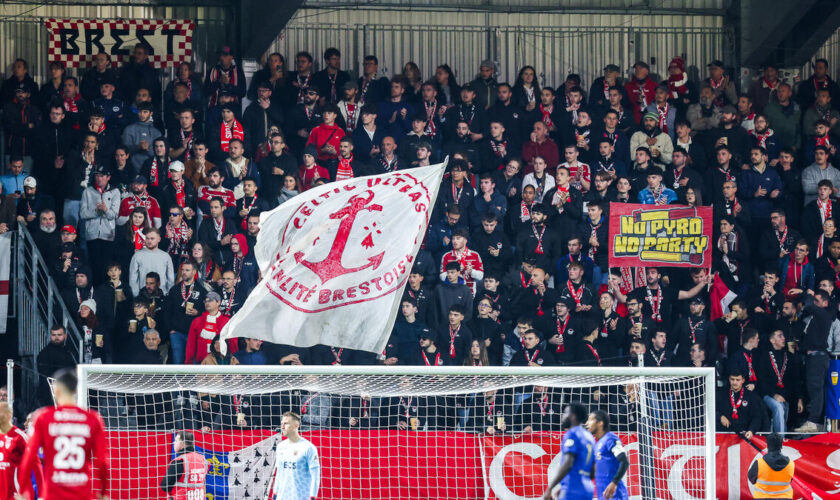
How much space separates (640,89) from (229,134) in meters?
6.44


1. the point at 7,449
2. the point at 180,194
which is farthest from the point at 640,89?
the point at 7,449

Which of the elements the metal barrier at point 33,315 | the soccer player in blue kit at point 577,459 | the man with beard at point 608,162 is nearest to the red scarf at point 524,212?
the man with beard at point 608,162

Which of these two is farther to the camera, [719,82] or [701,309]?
[719,82]

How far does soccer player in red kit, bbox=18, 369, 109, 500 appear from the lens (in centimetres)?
941

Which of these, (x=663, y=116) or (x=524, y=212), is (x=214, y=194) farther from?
(x=663, y=116)

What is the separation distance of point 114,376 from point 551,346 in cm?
593

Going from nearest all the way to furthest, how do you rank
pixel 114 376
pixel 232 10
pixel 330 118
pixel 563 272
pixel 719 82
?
pixel 114 376 < pixel 563 272 < pixel 330 118 < pixel 719 82 < pixel 232 10

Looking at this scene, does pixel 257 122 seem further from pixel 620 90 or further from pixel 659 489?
pixel 659 489

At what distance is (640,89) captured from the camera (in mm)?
20703

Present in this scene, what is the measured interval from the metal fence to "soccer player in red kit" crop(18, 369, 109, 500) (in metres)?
13.7

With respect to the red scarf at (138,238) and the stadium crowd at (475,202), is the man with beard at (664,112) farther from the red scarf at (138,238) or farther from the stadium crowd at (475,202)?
the red scarf at (138,238)

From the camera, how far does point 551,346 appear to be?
17.1m

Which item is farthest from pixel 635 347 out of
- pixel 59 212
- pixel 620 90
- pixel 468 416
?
pixel 59 212

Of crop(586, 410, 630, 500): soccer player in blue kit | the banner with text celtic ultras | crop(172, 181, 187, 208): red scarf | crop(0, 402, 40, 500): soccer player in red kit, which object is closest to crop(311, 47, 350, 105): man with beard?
crop(172, 181, 187, 208): red scarf
